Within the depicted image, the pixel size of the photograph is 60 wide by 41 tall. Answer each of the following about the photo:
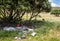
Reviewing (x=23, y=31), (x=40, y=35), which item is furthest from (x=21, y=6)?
(x=40, y=35)

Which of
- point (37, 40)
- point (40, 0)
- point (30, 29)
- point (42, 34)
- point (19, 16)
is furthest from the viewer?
point (19, 16)

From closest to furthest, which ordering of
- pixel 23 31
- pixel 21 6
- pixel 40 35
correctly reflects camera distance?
pixel 40 35 → pixel 23 31 → pixel 21 6

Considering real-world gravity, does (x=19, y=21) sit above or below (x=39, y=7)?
below

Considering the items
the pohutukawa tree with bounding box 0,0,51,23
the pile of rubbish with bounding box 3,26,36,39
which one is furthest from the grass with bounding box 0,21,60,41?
the pohutukawa tree with bounding box 0,0,51,23

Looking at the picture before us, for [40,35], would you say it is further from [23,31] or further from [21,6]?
[21,6]

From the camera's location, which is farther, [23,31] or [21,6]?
[21,6]

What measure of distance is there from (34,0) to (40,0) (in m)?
0.40

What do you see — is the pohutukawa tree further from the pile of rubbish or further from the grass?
the grass

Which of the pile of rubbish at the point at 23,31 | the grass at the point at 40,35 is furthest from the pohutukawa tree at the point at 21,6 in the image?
the grass at the point at 40,35

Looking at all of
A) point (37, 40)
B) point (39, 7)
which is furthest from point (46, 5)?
point (37, 40)

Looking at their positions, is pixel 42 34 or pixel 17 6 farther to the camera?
pixel 17 6

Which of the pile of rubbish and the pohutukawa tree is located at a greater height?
the pohutukawa tree

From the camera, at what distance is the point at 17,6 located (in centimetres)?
905

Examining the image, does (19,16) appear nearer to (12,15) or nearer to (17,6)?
(12,15)
